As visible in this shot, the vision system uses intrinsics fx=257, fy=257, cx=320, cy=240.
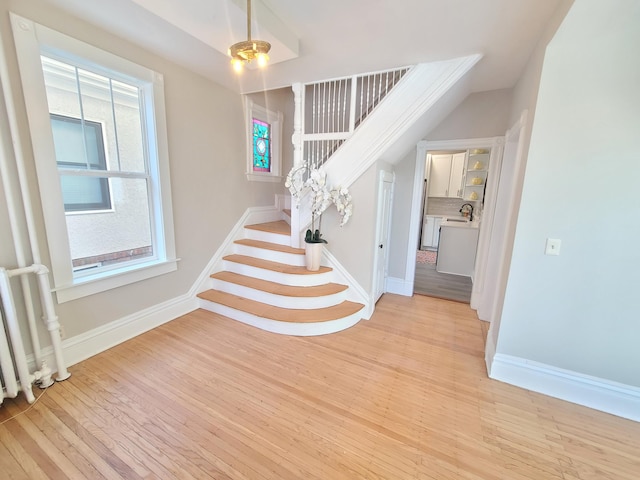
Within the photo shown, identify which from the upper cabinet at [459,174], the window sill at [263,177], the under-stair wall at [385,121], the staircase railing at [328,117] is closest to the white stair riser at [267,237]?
the under-stair wall at [385,121]

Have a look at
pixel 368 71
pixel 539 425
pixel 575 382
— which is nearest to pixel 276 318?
pixel 539 425

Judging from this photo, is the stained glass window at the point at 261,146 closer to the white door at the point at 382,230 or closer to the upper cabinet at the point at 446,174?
the white door at the point at 382,230

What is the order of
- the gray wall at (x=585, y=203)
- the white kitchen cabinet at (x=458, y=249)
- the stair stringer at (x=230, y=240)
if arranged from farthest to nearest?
the white kitchen cabinet at (x=458, y=249), the stair stringer at (x=230, y=240), the gray wall at (x=585, y=203)

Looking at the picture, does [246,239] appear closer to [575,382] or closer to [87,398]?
[87,398]

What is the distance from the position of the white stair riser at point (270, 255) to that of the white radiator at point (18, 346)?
2013 millimetres

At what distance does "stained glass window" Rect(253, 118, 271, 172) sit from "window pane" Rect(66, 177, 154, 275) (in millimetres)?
1749

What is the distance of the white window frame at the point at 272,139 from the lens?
3677mm

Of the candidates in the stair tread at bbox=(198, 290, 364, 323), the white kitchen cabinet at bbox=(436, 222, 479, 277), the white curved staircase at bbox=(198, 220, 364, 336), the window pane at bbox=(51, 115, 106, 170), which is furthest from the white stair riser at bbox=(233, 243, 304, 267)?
the white kitchen cabinet at bbox=(436, 222, 479, 277)

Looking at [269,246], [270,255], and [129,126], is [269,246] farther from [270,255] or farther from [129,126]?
[129,126]

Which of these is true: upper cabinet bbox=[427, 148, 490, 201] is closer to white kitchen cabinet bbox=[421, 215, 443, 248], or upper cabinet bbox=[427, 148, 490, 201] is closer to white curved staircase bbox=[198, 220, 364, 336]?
white kitchen cabinet bbox=[421, 215, 443, 248]

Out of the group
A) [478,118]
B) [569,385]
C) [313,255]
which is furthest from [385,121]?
[569,385]

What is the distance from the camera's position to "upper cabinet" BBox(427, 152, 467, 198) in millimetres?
6432

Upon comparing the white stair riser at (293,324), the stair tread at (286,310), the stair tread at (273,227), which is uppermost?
the stair tread at (273,227)

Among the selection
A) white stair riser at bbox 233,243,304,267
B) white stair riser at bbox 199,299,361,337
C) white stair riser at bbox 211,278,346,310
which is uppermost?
white stair riser at bbox 233,243,304,267
